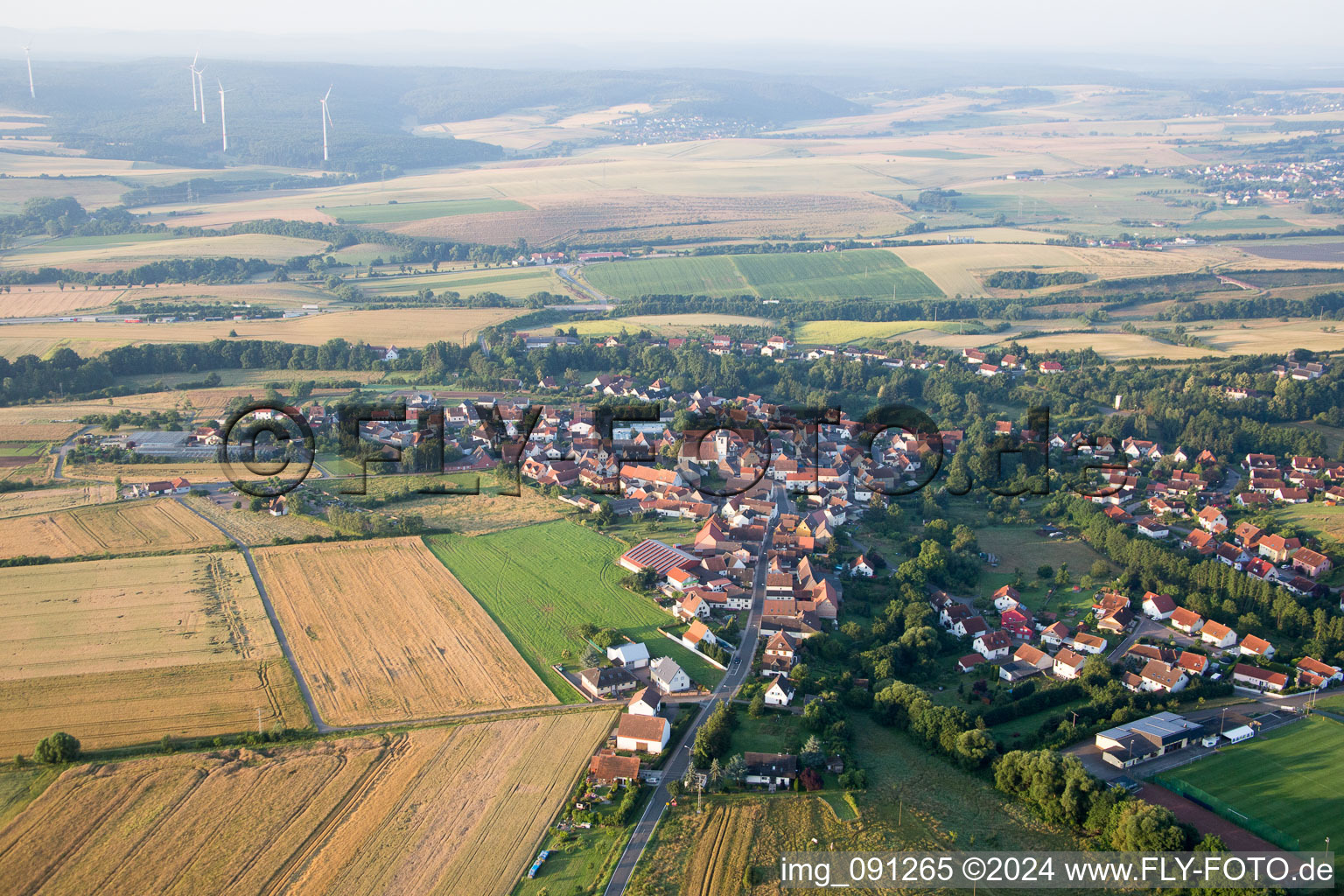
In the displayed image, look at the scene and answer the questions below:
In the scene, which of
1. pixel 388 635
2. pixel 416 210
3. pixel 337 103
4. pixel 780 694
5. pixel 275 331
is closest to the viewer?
pixel 780 694

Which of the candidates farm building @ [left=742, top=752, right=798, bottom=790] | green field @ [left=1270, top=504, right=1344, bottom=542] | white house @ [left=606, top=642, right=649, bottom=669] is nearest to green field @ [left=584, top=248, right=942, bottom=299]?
green field @ [left=1270, top=504, right=1344, bottom=542]

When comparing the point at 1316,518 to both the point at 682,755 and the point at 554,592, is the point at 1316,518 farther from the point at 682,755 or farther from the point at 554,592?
the point at 682,755

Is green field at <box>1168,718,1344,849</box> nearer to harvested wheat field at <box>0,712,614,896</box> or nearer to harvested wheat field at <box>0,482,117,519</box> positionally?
harvested wheat field at <box>0,712,614,896</box>

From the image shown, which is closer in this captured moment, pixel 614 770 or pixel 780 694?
pixel 614 770

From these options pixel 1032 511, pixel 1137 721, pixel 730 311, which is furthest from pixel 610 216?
pixel 1137 721

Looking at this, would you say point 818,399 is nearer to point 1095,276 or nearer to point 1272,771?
point 1272,771

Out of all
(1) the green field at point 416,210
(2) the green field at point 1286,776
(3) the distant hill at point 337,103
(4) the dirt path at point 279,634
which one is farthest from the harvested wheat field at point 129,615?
(3) the distant hill at point 337,103

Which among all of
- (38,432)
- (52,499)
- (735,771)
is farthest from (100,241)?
(735,771)
